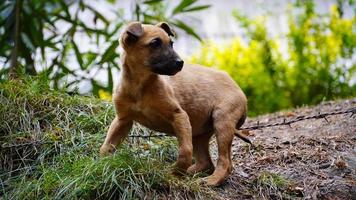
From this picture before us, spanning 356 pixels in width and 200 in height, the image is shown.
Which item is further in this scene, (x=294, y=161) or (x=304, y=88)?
(x=304, y=88)

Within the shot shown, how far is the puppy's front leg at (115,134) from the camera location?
469cm

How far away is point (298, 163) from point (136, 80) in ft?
5.24

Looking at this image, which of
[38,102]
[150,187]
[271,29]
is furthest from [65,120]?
[271,29]

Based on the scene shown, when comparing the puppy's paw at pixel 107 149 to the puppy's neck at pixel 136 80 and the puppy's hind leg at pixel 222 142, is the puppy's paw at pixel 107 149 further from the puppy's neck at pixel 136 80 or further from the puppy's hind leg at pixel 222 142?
the puppy's hind leg at pixel 222 142

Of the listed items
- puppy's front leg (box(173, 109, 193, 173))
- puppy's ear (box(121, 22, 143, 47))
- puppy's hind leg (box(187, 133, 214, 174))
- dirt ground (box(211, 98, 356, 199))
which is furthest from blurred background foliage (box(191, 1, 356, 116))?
puppy's ear (box(121, 22, 143, 47))

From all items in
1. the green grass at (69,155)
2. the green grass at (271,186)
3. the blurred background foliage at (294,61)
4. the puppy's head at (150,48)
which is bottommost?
the blurred background foliage at (294,61)

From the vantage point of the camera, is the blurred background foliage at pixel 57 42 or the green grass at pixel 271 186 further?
the blurred background foliage at pixel 57 42

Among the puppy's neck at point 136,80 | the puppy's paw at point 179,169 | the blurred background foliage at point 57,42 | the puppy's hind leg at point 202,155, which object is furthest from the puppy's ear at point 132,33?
the blurred background foliage at point 57,42

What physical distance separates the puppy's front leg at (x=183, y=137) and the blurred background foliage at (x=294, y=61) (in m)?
4.96

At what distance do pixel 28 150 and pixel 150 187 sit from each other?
4.12 ft

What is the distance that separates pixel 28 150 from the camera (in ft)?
17.2

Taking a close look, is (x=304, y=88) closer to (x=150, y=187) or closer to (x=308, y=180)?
(x=308, y=180)

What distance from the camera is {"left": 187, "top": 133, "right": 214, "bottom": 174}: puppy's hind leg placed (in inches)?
197

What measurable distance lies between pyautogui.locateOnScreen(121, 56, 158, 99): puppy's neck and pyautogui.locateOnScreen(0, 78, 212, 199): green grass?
45 centimetres
